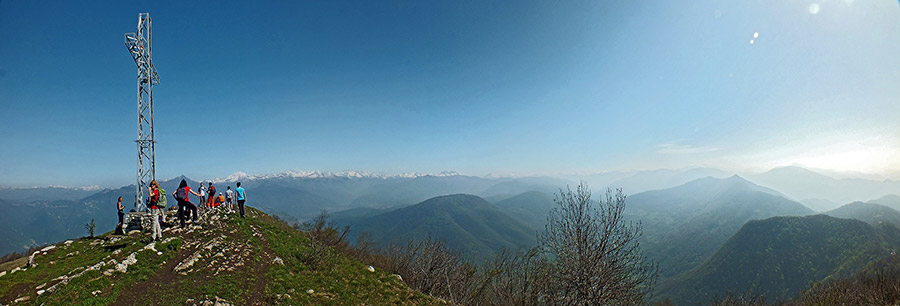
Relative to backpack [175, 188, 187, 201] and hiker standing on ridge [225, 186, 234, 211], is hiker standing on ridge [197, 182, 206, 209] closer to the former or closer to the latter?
hiker standing on ridge [225, 186, 234, 211]

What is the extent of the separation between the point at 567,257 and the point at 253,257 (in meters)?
18.3

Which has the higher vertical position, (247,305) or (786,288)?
(247,305)

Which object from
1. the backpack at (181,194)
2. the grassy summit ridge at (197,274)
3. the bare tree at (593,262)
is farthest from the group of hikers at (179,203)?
the bare tree at (593,262)

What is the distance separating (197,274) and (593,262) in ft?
64.0

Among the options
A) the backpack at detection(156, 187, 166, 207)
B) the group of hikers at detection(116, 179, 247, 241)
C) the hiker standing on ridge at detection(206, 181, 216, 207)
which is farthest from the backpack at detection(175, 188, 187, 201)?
the hiker standing on ridge at detection(206, 181, 216, 207)

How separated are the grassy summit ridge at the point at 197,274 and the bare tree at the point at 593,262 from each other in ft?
28.6

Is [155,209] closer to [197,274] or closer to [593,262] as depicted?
[197,274]

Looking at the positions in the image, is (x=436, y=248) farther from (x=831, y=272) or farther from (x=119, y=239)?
(x=831, y=272)

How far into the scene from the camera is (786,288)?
174 meters

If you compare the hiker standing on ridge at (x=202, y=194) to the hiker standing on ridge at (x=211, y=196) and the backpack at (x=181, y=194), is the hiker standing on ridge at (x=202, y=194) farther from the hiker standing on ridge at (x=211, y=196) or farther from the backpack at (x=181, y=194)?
the backpack at (x=181, y=194)

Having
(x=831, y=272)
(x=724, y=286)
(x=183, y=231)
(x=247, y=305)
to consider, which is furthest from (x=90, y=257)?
(x=831, y=272)

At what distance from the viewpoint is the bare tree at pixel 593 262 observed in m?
13.8

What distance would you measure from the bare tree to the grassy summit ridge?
872cm

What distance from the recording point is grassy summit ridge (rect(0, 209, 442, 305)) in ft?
41.8
